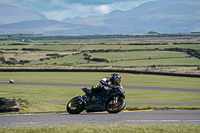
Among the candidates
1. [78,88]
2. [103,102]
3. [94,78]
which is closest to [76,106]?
[103,102]

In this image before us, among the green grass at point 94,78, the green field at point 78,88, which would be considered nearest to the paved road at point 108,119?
the green field at point 78,88

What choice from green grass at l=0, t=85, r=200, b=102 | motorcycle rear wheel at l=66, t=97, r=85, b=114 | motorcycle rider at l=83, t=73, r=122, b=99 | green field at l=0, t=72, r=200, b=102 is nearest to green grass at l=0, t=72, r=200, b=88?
green field at l=0, t=72, r=200, b=102

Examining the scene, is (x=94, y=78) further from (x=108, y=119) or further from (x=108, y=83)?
(x=108, y=119)

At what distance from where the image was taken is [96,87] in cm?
Answer: 1608

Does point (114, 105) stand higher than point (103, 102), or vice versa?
point (103, 102)

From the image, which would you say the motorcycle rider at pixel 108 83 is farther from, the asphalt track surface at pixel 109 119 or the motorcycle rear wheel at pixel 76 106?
the asphalt track surface at pixel 109 119

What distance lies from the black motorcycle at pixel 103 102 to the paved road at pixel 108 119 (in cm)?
39

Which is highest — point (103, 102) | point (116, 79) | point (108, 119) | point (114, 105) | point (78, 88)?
point (116, 79)

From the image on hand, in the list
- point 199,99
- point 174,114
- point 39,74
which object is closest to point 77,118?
point 174,114

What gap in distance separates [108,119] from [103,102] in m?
1.08

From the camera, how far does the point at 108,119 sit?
49.3 ft

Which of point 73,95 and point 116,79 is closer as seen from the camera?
point 116,79

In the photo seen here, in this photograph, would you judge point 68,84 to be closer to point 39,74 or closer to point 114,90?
point 39,74

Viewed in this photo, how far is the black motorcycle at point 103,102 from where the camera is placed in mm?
15516
